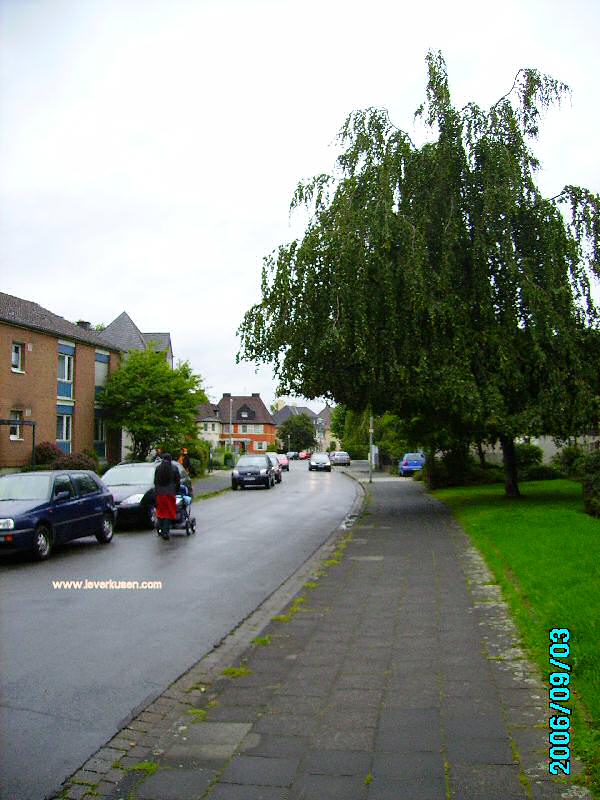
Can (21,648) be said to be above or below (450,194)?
below

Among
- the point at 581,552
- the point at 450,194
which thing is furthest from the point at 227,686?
the point at 450,194

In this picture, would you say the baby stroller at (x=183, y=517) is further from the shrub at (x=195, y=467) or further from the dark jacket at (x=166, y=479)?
the shrub at (x=195, y=467)

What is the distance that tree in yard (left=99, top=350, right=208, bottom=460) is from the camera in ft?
132

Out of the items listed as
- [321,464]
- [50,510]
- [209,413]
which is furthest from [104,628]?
[209,413]

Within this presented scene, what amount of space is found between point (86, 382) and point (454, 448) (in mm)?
20212

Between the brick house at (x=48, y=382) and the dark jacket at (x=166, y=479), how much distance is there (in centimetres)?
1987

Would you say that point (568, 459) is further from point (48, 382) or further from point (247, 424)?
point (247, 424)

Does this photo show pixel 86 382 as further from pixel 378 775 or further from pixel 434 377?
pixel 378 775

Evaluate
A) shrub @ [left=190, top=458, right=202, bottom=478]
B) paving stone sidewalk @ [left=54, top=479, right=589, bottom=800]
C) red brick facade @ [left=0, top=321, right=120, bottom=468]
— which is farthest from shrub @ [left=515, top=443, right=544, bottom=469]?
paving stone sidewalk @ [left=54, top=479, right=589, bottom=800]

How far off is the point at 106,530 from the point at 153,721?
10493 millimetres

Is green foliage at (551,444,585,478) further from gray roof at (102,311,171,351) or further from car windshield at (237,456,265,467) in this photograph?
gray roof at (102,311,171,351)

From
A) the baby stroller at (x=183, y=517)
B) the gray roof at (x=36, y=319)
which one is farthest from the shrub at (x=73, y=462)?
the baby stroller at (x=183, y=517)

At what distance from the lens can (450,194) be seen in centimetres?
1969

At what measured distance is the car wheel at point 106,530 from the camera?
15.0m
